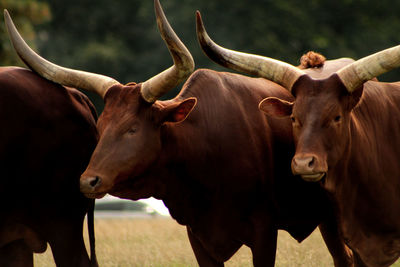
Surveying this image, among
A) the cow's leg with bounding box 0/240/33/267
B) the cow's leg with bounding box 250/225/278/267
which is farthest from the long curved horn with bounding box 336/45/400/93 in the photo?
the cow's leg with bounding box 0/240/33/267

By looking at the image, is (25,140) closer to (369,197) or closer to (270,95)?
(270,95)

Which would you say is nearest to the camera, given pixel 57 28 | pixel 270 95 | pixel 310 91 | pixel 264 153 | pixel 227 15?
pixel 310 91

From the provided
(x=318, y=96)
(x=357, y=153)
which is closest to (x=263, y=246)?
(x=357, y=153)

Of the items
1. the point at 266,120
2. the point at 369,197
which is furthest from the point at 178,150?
the point at 369,197

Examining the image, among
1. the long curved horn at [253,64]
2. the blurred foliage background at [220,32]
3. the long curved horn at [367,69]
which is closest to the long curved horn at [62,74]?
the long curved horn at [253,64]

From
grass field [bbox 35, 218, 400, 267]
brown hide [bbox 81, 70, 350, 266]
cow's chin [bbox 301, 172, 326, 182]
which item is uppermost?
cow's chin [bbox 301, 172, 326, 182]

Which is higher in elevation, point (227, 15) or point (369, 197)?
point (369, 197)

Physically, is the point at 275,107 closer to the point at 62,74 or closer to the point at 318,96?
the point at 318,96

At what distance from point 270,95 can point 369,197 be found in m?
1.36

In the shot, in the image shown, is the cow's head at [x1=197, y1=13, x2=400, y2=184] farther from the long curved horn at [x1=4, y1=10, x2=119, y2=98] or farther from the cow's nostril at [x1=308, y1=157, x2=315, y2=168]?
the long curved horn at [x1=4, y1=10, x2=119, y2=98]

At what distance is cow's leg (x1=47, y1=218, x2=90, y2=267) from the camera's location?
7414 millimetres

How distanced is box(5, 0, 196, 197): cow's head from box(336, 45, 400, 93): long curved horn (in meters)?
1.32

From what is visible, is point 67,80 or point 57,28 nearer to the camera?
point 67,80

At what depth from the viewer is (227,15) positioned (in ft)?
102
